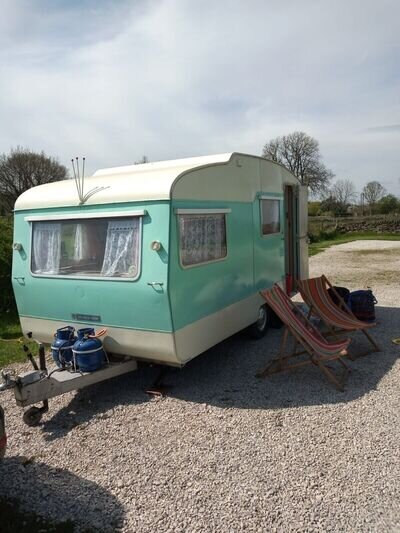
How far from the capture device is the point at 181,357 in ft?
14.4

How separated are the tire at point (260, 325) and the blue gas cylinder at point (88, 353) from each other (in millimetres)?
2605

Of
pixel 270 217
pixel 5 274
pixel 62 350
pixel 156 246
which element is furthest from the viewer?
pixel 5 274

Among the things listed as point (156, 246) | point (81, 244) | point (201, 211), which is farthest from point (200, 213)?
point (81, 244)

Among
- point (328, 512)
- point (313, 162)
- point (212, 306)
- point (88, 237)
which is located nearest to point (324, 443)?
point (328, 512)

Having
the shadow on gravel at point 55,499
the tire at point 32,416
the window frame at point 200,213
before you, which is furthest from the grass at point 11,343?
the window frame at point 200,213

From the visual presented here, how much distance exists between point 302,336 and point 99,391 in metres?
2.32

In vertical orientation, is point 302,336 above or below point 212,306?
below

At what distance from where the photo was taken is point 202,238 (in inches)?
190

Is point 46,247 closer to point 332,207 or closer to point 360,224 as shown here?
point 360,224

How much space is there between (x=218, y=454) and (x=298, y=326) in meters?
1.98

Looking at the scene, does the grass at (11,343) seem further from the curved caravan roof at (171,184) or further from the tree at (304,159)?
the tree at (304,159)

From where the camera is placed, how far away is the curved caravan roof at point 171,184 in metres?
4.32

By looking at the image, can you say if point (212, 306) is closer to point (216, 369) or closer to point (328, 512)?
point (216, 369)

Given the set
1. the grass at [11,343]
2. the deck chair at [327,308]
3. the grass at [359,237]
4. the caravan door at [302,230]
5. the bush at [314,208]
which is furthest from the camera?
the bush at [314,208]
